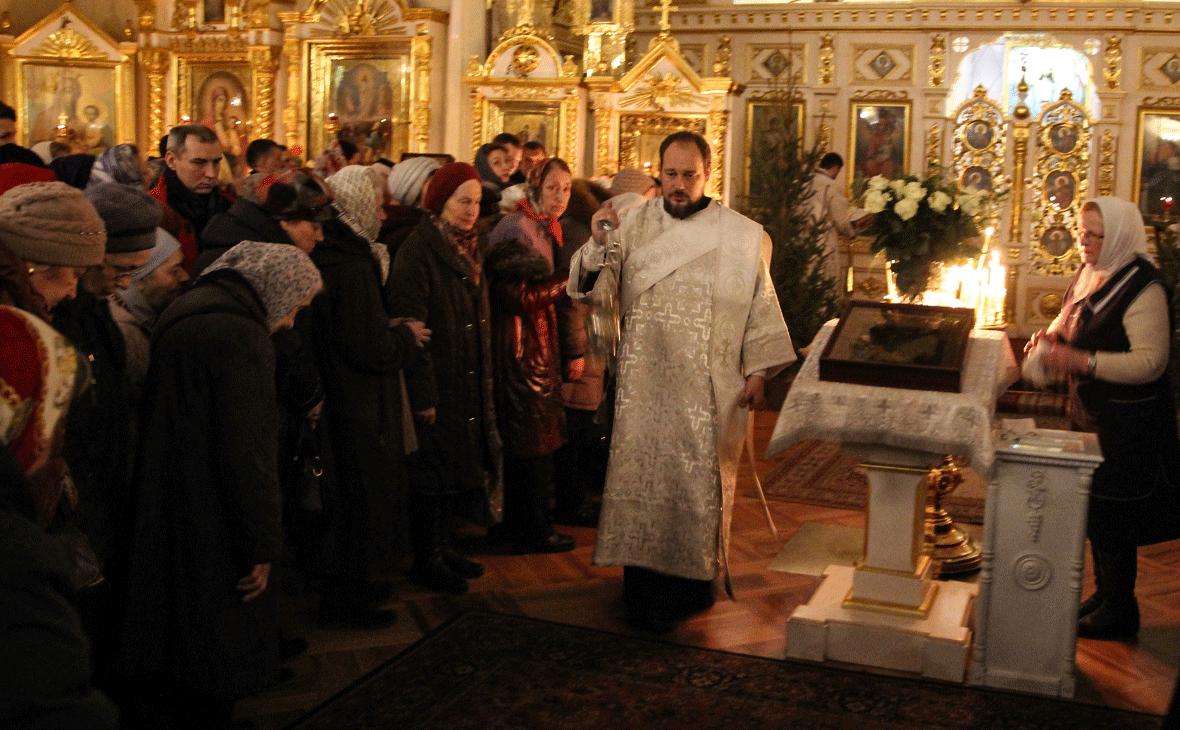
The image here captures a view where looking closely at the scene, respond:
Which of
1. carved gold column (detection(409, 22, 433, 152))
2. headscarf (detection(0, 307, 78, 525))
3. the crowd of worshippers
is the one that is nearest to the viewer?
headscarf (detection(0, 307, 78, 525))

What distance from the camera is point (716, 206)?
4.08 m

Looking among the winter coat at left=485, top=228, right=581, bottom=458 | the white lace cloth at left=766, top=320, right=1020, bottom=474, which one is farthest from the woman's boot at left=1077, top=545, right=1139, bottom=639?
the winter coat at left=485, top=228, right=581, bottom=458

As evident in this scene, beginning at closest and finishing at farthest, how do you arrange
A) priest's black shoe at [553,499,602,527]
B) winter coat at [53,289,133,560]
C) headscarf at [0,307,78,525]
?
headscarf at [0,307,78,525] → winter coat at [53,289,133,560] → priest's black shoe at [553,499,602,527]

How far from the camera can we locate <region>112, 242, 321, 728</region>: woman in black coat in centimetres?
272

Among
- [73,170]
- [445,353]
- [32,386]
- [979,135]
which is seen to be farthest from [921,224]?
[979,135]

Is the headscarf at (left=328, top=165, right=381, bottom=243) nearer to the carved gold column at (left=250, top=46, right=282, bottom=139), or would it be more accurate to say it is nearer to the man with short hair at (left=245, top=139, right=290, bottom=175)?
the man with short hair at (left=245, top=139, right=290, bottom=175)

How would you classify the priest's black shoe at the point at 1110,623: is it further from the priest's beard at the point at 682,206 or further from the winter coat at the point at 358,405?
the winter coat at the point at 358,405

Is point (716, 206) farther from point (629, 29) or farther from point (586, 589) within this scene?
point (629, 29)

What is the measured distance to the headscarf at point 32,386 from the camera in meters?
1.43

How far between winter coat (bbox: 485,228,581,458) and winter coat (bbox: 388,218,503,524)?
10.9 inches

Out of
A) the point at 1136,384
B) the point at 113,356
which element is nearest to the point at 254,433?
the point at 113,356

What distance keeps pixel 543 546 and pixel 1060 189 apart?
964 centimetres

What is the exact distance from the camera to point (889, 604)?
3709mm

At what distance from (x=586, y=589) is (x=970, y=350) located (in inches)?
67.3
